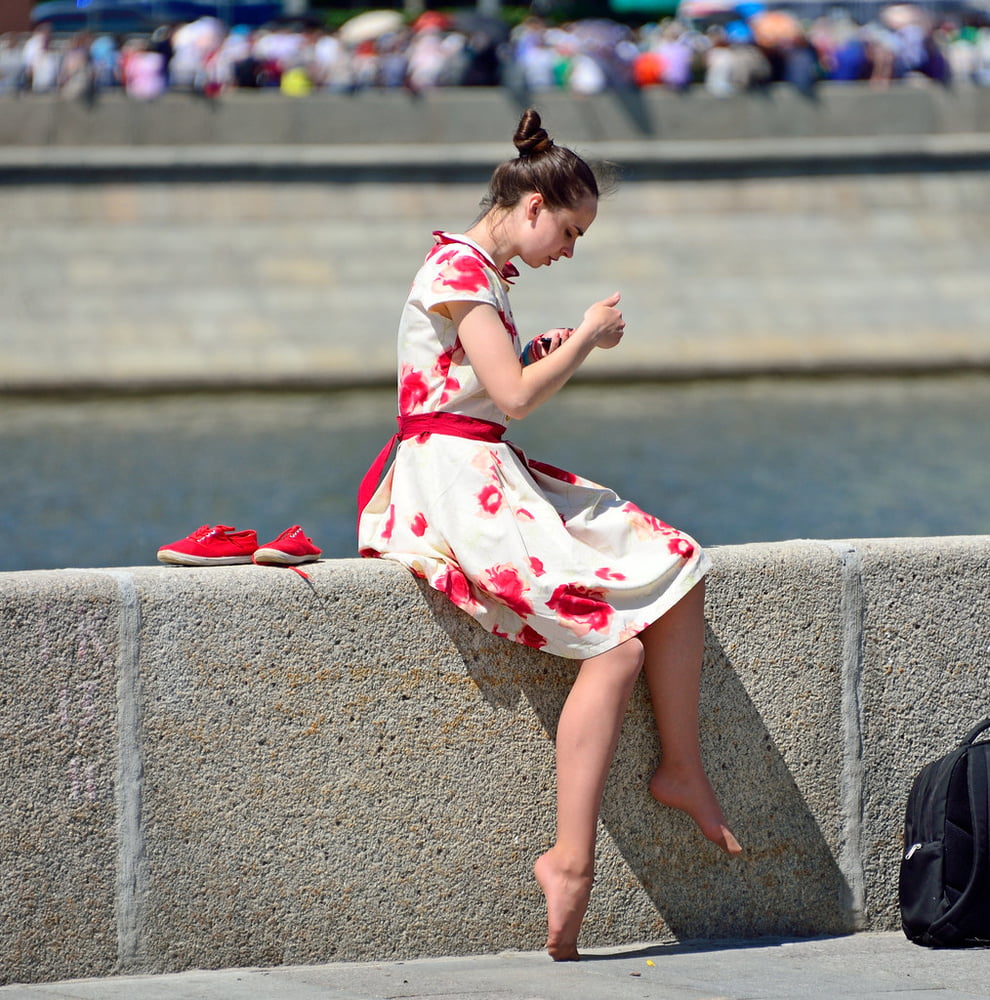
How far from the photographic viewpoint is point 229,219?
2114 cm

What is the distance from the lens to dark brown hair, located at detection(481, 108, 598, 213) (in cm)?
360

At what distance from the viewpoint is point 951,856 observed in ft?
11.6

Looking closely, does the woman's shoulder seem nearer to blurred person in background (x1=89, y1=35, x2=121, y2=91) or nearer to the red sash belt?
Answer: the red sash belt

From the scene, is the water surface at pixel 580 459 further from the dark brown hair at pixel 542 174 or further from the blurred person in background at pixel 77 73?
the dark brown hair at pixel 542 174

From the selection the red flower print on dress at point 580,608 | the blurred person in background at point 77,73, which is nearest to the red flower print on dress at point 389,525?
the red flower print on dress at point 580,608

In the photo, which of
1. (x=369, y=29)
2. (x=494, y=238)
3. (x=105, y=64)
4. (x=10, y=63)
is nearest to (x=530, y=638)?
(x=494, y=238)

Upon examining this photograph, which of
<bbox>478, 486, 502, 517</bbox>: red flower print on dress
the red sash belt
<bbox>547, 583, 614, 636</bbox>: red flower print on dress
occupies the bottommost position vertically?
<bbox>547, 583, 614, 636</bbox>: red flower print on dress

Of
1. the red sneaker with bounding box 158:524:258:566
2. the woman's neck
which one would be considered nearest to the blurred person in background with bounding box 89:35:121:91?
the woman's neck

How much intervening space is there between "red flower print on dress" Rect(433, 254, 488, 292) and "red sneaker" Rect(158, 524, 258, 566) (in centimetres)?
66

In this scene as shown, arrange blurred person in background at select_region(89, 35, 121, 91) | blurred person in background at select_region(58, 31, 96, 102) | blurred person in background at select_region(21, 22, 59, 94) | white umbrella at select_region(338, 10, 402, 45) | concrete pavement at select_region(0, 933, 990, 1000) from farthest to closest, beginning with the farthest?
white umbrella at select_region(338, 10, 402, 45)
blurred person in background at select_region(89, 35, 121, 91)
blurred person in background at select_region(21, 22, 59, 94)
blurred person in background at select_region(58, 31, 96, 102)
concrete pavement at select_region(0, 933, 990, 1000)

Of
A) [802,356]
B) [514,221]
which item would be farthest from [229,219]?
[514,221]

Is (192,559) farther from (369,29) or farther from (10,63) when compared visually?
(369,29)

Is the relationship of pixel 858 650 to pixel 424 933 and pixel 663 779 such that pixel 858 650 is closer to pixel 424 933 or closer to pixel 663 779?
pixel 663 779

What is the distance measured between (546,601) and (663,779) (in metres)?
0.50
